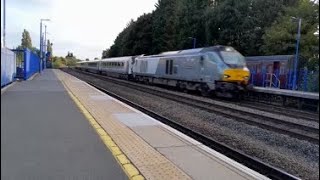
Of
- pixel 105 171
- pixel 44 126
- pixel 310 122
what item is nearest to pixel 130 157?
pixel 105 171

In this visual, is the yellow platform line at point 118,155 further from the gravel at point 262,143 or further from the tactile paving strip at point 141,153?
the gravel at point 262,143

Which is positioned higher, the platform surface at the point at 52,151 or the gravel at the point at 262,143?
the platform surface at the point at 52,151

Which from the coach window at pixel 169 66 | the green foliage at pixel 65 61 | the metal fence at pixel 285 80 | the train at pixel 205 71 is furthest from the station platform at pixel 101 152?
the green foliage at pixel 65 61

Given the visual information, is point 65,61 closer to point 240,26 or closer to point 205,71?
point 240,26

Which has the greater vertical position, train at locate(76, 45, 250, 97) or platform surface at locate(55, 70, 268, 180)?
train at locate(76, 45, 250, 97)

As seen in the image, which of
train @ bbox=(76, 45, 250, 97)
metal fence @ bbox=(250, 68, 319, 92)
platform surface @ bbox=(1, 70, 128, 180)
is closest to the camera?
Answer: platform surface @ bbox=(1, 70, 128, 180)

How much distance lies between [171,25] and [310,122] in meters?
54.5

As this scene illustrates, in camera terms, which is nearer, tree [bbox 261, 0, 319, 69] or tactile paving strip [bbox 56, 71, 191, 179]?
tactile paving strip [bbox 56, 71, 191, 179]

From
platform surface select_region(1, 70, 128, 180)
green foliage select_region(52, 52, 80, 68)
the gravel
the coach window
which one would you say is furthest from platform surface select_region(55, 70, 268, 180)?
green foliage select_region(52, 52, 80, 68)

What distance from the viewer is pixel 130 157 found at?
7676 millimetres

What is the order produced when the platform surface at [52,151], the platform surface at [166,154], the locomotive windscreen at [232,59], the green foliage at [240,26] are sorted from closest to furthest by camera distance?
the platform surface at [52,151]
the platform surface at [166,154]
the locomotive windscreen at [232,59]
the green foliage at [240,26]

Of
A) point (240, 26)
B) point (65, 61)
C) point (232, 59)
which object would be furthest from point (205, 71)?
point (65, 61)

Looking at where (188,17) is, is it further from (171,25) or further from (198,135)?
(198,135)

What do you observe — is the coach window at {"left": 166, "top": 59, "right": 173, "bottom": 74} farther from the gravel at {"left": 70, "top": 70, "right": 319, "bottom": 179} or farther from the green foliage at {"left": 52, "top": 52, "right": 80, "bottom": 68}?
the green foliage at {"left": 52, "top": 52, "right": 80, "bottom": 68}
